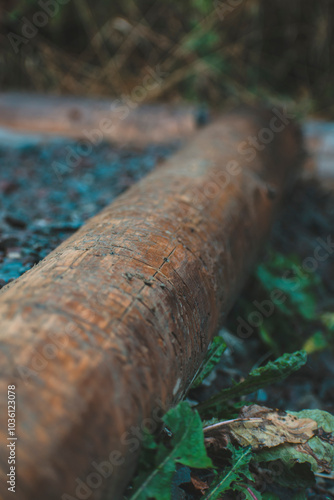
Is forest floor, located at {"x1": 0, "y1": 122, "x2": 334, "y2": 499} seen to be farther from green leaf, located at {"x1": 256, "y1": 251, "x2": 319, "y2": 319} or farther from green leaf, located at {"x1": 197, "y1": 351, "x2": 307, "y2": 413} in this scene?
green leaf, located at {"x1": 197, "y1": 351, "x2": 307, "y2": 413}

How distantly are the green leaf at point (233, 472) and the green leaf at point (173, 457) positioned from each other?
9.3 inches

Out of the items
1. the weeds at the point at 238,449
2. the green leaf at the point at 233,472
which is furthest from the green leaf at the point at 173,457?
the green leaf at the point at 233,472

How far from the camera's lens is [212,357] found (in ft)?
5.75

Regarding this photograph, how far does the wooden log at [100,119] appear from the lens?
13.6ft

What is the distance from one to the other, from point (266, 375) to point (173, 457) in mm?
518

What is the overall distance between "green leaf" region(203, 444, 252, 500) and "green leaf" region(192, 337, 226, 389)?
0.28m

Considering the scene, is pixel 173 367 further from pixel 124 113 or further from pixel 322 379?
pixel 124 113

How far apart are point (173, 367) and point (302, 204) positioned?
9.99 feet

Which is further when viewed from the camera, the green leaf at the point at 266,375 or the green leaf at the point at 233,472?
the green leaf at the point at 266,375

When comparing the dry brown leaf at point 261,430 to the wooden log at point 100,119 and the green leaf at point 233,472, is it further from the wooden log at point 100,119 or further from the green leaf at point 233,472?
the wooden log at point 100,119

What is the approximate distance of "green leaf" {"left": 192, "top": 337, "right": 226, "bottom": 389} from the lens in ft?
5.68

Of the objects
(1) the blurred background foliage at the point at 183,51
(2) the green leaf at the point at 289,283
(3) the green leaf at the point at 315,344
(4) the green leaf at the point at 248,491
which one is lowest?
(4) the green leaf at the point at 248,491

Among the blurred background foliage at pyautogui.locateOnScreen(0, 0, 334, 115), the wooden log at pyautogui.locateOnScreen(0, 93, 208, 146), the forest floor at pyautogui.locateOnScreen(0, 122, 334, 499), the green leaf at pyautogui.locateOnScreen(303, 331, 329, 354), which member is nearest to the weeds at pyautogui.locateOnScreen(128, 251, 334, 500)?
the forest floor at pyautogui.locateOnScreen(0, 122, 334, 499)

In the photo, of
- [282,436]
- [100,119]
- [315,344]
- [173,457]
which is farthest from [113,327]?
[100,119]
